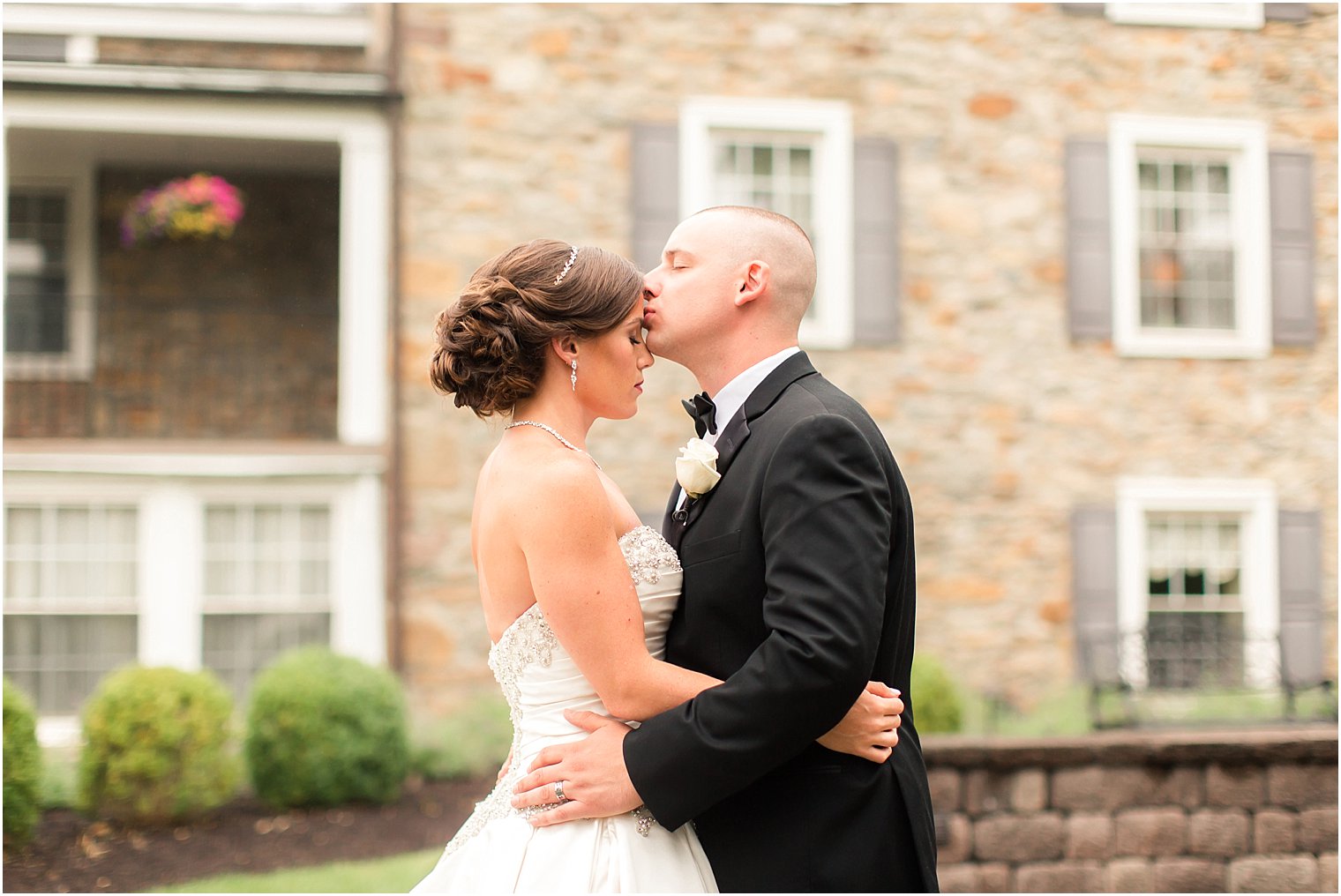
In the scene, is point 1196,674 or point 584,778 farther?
point 1196,674

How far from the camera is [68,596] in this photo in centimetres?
1043

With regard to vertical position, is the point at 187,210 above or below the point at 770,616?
above

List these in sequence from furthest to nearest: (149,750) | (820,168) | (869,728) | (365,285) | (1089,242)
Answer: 1. (1089,242)
2. (820,168)
3. (365,285)
4. (149,750)
5. (869,728)

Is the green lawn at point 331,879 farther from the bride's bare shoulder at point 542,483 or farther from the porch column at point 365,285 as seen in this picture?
the bride's bare shoulder at point 542,483

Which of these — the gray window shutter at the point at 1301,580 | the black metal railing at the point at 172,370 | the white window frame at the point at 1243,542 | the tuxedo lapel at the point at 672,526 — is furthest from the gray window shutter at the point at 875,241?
the tuxedo lapel at the point at 672,526

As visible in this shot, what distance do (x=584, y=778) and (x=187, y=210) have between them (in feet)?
32.8

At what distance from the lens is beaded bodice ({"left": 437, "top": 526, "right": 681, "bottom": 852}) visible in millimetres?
2529

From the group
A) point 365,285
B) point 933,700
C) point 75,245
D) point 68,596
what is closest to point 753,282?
point 933,700

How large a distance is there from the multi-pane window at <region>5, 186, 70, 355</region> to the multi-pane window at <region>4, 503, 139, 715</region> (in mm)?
Answer: 2231

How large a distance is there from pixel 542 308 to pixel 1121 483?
9.33 meters

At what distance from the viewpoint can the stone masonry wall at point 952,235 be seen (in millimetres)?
10320

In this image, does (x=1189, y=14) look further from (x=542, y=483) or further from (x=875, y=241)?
(x=542, y=483)

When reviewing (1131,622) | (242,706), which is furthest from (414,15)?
(1131,622)

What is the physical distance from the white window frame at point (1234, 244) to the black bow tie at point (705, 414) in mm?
9069
